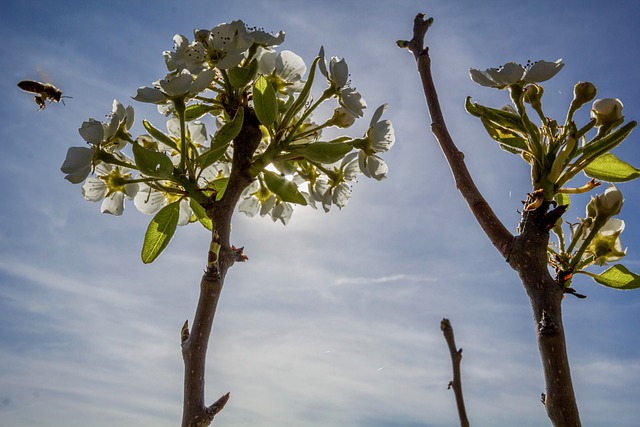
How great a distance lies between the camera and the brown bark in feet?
3.42

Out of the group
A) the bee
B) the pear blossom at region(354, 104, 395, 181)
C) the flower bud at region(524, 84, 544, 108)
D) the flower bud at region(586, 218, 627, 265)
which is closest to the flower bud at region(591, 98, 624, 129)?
the flower bud at region(524, 84, 544, 108)

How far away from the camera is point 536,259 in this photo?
119 centimetres

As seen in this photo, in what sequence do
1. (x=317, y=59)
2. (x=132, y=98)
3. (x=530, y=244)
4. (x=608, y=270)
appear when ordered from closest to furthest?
(x=530, y=244) → (x=608, y=270) → (x=132, y=98) → (x=317, y=59)

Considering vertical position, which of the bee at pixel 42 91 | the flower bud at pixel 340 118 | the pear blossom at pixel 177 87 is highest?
the bee at pixel 42 91

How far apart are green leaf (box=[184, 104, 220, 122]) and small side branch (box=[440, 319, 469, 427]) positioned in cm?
84

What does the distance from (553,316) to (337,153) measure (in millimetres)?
617

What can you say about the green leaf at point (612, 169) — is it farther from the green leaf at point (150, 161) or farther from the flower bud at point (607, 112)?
the green leaf at point (150, 161)

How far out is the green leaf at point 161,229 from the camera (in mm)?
1507

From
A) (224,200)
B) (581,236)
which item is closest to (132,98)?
(224,200)

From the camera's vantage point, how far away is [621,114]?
126 cm

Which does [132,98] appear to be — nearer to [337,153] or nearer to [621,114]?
[337,153]

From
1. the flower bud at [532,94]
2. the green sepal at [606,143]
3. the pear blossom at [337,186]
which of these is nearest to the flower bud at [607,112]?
the green sepal at [606,143]

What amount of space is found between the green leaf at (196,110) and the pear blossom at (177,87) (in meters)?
0.13

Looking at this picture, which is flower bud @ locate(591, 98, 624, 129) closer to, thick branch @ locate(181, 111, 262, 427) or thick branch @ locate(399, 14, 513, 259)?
thick branch @ locate(399, 14, 513, 259)
